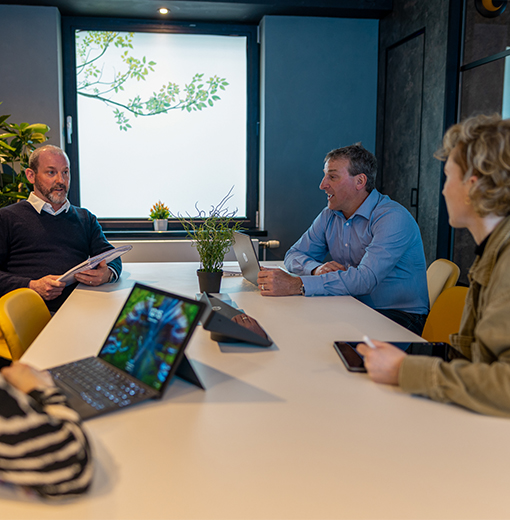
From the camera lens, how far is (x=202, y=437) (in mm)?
882

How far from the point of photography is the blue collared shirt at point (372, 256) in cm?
217

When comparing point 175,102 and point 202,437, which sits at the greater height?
point 175,102

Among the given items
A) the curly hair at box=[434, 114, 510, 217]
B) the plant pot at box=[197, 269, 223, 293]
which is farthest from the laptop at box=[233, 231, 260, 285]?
the curly hair at box=[434, 114, 510, 217]

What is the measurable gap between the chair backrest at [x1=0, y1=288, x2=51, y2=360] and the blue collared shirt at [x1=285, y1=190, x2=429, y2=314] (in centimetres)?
108

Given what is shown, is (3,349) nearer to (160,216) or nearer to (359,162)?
(359,162)

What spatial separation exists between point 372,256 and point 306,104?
2559 millimetres

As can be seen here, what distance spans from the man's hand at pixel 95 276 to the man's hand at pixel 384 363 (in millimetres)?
1501

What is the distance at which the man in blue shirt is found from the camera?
7.06 feet

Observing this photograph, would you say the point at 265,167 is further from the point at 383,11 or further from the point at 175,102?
the point at 383,11

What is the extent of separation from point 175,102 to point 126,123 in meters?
0.48

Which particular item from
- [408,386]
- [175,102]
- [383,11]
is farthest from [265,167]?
[408,386]

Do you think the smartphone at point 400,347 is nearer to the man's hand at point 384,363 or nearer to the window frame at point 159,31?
the man's hand at point 384,363

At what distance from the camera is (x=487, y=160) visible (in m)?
1.06

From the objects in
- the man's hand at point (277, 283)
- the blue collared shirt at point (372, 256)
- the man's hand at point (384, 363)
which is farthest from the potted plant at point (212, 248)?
the man's hand at point (384, 363)
